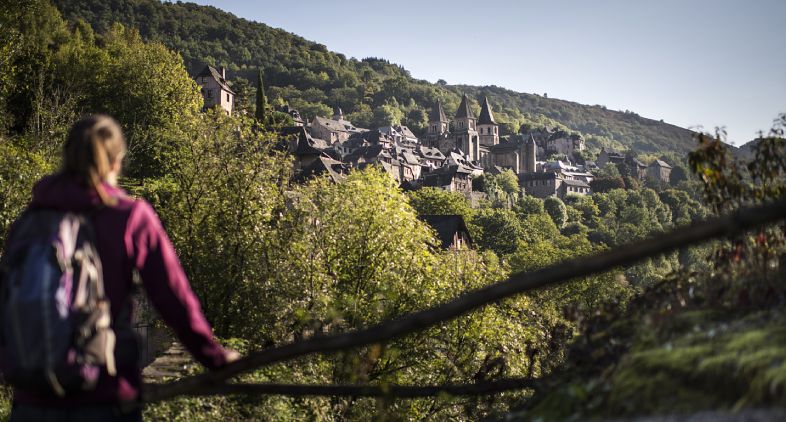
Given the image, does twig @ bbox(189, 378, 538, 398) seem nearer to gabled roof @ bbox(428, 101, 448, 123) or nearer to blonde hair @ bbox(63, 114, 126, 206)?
blonde hair @ bbox(63, 114, 126, 206)

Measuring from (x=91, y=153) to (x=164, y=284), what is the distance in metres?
0.67

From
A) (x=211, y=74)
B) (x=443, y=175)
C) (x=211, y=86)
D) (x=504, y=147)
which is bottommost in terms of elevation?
(x=443, y=175)

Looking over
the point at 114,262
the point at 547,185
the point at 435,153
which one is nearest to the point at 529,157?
the point at 547,185

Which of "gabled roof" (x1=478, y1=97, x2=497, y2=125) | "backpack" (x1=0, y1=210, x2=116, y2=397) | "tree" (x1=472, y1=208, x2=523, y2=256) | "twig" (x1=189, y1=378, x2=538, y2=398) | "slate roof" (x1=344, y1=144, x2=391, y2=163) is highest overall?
"gabled roof" (x1=478, y1=97, x2=497, y2=125)

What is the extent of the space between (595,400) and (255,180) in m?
21.2

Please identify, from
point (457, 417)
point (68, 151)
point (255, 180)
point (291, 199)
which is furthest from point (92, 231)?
point (291, 199)

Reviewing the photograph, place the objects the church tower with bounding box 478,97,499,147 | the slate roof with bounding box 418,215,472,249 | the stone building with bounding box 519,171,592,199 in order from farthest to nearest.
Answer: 1. the church tower with bounding box 478,97,499,147
2. the stone building with bounding box 519,171,592,199
3. the slate roof with bounding box 418,215,472,249

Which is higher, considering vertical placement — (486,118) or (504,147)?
(486,118)

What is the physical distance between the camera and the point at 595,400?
9.16 feet

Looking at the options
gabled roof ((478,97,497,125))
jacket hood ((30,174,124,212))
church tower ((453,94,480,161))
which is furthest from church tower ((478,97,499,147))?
jacket hood ((30,174,124,212))

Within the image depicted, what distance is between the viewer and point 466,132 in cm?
17825

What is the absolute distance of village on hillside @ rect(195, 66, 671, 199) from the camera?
92.9 metres

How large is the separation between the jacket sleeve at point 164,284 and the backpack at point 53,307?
0.21m

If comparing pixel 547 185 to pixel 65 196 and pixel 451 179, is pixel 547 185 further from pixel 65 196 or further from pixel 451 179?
Answer: pixel 65 196
